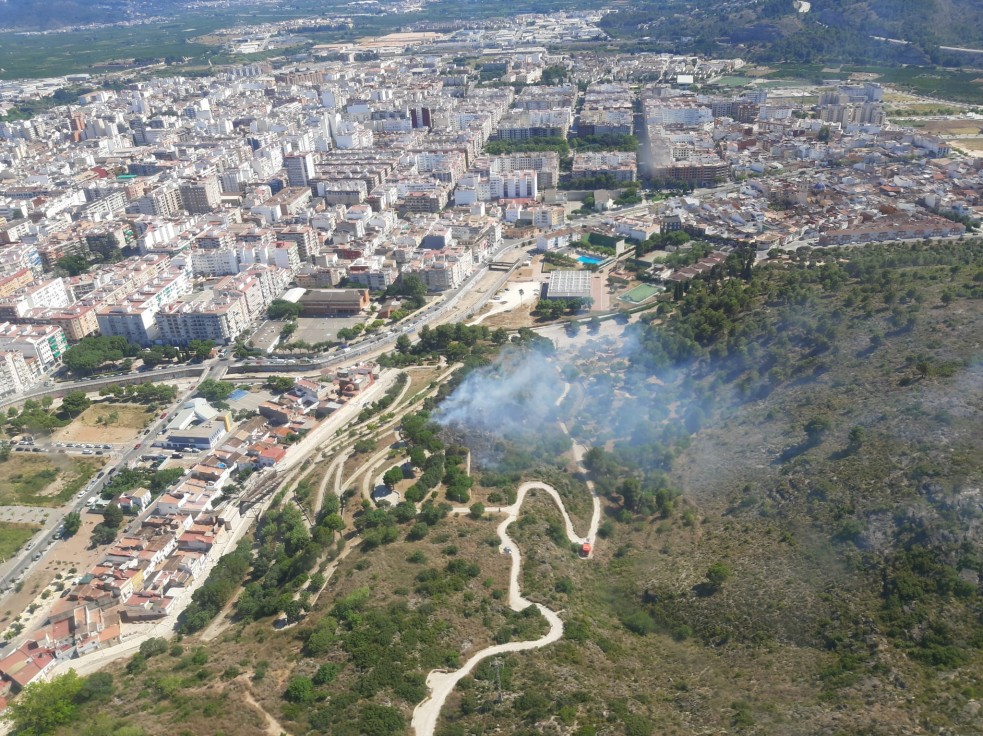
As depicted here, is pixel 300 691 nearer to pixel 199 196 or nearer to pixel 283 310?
pixel 283 310

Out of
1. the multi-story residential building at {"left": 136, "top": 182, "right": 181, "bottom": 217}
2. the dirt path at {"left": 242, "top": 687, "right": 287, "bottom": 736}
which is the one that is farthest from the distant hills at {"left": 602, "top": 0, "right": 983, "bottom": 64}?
the dirt path at {"left": 242, "top": 687, "right": 287, "bottom": 736}

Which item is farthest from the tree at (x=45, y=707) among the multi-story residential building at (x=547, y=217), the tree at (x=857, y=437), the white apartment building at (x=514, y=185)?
the white apartment building at (x=514, y=185)

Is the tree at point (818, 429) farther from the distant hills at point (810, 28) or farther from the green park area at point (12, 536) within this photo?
the distant hills at point (810, 28)

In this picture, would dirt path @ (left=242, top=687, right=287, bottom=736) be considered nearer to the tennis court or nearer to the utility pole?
the utility pole

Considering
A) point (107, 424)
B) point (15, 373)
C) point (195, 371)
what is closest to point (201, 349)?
point (195, 371)

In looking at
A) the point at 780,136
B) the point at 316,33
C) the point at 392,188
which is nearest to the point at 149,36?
the point at 316,33

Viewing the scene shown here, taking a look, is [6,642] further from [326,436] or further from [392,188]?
[392,188]
